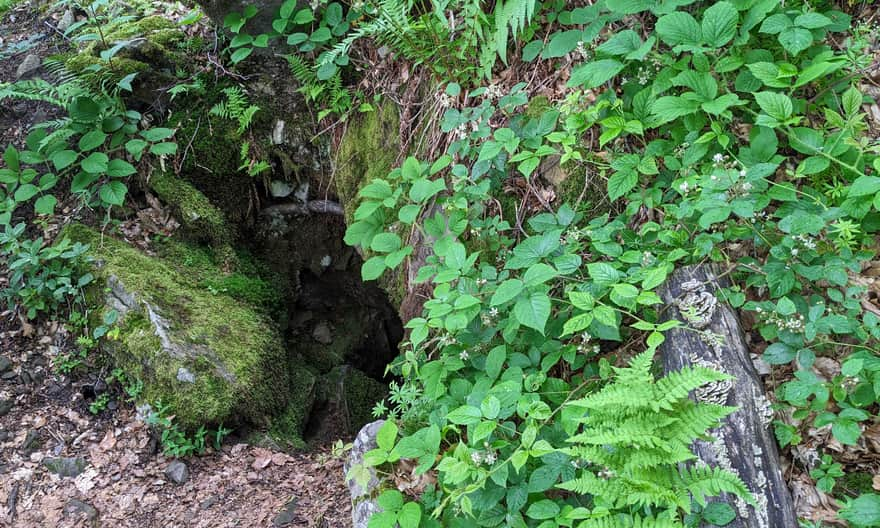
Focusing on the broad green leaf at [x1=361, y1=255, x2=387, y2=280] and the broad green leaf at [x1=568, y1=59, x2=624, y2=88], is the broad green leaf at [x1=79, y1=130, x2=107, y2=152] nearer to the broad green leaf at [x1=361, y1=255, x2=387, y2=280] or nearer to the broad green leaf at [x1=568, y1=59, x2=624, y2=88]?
the broad green leaf at [x1=361, y1=255, x2=387, y2=280]

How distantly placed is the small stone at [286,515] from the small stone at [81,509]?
1.03 metres

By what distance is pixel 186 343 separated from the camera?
3.83 m

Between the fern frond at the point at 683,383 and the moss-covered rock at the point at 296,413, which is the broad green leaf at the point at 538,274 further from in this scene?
Result: the moss-covered rock at the point at 296,413

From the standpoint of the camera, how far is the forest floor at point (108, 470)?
3.29 m

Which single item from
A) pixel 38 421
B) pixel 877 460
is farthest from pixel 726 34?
pixel 38 421

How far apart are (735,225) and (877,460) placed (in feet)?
3.43

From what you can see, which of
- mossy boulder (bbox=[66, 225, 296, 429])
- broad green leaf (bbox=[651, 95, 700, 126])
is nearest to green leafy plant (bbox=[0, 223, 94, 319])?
mossy boulder (bbox=[66, 225, 296, 429])

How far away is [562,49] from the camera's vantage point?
3.02 m

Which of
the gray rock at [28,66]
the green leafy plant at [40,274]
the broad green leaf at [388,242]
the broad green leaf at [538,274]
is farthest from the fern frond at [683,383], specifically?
the gray rock at [28,66]

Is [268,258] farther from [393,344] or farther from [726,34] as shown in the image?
[726,34]

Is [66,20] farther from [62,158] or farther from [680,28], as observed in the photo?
[680,28]

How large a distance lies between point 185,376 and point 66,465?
84 centimetres

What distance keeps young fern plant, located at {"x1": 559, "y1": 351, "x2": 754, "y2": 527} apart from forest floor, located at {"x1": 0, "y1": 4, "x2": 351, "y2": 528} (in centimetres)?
175

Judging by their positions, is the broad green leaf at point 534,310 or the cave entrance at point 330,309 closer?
the broad green leaf at point 534,310
